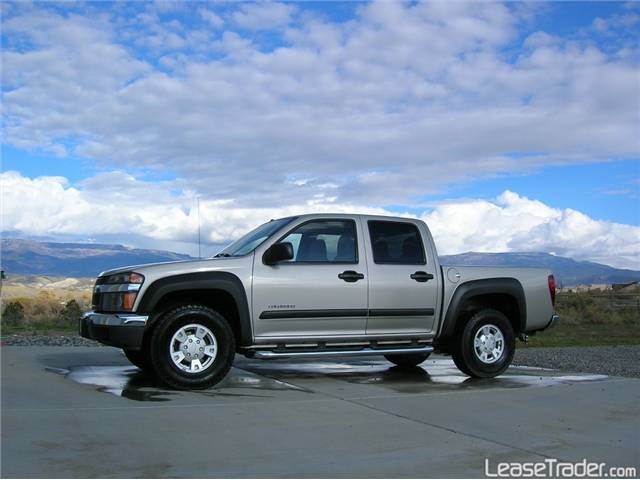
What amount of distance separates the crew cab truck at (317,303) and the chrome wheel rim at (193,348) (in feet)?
0.04

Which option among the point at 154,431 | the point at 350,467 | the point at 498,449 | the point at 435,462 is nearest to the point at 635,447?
the point at 498,449

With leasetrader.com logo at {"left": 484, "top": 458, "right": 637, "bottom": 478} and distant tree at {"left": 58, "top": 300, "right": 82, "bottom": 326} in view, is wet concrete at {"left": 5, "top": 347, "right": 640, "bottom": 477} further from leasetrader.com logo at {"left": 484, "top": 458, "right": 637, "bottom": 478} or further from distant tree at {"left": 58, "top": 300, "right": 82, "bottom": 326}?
distant tree at {"left": 58, "top": 300, "right": 82, "bottom": 326}

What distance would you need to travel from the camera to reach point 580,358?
41.4 ft

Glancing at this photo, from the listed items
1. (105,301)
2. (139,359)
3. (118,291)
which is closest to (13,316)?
(139,359)

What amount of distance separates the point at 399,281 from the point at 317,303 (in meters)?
1.14

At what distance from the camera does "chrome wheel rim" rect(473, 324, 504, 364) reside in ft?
30.8

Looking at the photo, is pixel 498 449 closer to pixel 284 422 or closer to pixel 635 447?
pixel 635 447

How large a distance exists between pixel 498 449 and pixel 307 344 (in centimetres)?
344

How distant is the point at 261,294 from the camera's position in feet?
27.0

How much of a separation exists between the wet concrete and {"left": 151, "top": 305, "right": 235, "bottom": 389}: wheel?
189mm

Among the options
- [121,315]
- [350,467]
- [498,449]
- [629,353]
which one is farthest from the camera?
[629,353]

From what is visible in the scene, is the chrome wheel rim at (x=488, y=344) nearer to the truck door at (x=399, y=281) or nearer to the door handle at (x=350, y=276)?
the truck door at (x=399, y=281)

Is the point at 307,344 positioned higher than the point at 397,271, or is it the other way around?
the point at 397,271

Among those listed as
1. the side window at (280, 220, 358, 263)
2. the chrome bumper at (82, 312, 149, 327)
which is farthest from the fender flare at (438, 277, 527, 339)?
the chrome bumper at (82, 312, 149, 327)
